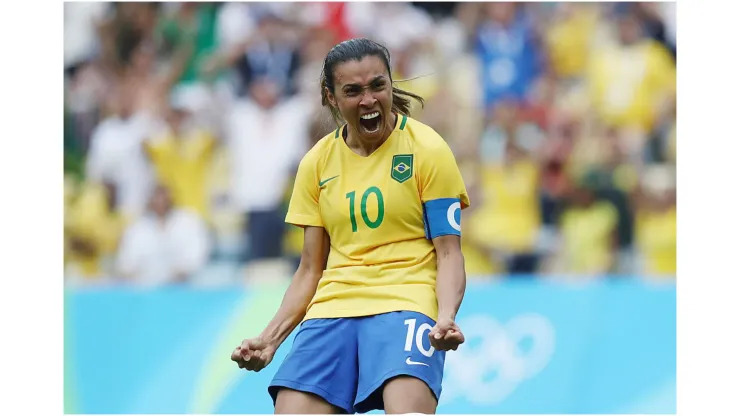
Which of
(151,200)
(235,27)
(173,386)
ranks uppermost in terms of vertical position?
(235,27)

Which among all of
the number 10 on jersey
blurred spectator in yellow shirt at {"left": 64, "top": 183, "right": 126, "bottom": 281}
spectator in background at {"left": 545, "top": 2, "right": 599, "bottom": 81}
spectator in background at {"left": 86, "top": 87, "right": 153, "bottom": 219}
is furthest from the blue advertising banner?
the number 10 on jersey

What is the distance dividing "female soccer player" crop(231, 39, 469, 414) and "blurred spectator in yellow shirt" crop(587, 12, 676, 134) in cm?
583

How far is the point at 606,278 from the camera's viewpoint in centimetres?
1002

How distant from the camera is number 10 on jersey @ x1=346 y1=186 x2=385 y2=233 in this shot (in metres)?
5.02

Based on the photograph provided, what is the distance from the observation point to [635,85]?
10.6 m

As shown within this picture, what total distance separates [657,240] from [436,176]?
224 inches

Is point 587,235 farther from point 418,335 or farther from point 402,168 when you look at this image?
point 418,335

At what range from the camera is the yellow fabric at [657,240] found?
1014 centimetres

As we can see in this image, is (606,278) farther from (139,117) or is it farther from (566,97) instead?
(139,117)

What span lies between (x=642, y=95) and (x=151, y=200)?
15.2 feet

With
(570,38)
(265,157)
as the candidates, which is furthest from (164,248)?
(570,38)

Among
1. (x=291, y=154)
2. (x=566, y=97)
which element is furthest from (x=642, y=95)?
(x=291, y=154)

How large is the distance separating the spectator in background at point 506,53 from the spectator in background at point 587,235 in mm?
1175

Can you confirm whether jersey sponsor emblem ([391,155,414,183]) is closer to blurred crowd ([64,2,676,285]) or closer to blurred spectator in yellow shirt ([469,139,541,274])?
blurred crowd ([64,2,676,285])
